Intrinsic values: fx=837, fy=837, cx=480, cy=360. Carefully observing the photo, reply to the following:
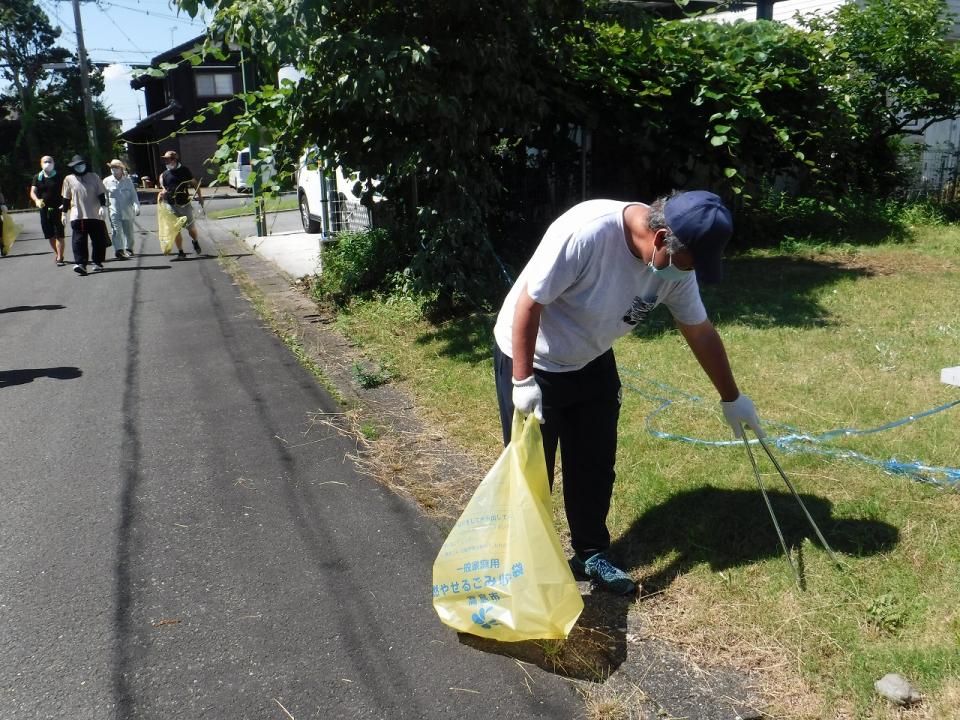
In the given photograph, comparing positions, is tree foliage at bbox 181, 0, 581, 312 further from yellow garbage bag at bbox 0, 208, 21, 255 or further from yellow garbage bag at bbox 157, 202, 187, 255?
yellow garbage bag at bbox 0, 208, 21, 255

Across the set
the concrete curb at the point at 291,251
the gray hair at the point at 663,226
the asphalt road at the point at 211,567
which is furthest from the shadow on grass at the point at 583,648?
the concrete curb at the point at 291,251

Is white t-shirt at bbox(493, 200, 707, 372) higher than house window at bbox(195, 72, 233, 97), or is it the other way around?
house window at bbox(195, 72, 233, 97)

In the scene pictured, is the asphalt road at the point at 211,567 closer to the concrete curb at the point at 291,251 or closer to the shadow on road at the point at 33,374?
the shadow on road at the point at 33,374

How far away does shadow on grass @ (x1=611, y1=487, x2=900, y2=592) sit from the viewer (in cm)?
347

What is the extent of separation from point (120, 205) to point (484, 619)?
12439 mm

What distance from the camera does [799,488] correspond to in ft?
13.1

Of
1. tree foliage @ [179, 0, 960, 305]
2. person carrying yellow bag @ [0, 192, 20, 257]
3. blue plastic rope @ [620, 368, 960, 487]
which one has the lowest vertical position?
blue plastic rope @ [620, 368, 960, 487]

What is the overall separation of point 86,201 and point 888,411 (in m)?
11.2

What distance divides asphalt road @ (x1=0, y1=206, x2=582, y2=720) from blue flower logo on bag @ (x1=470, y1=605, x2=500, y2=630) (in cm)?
15

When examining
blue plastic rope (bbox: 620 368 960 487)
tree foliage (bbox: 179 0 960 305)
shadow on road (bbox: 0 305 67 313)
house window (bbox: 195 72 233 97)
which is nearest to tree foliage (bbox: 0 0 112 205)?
house window (bbox: 195 72 233 97)

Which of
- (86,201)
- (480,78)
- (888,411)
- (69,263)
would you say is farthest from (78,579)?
(69,263)

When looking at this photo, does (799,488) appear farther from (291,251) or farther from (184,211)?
(184,211)

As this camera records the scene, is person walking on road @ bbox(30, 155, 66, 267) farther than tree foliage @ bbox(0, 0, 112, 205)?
No

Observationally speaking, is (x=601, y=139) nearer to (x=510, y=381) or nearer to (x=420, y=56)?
(x=420, y=56)
